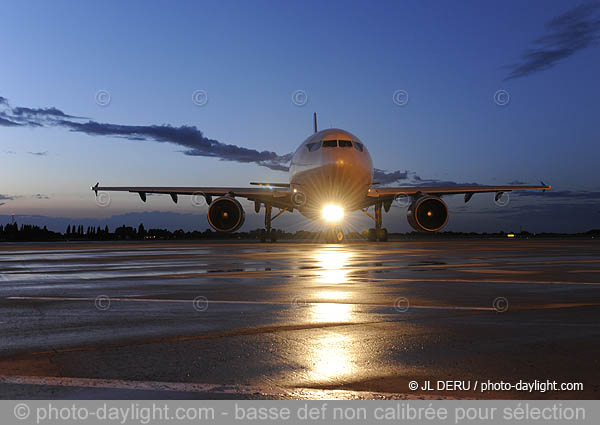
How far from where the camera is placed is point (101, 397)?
3.00m

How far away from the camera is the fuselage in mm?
25453

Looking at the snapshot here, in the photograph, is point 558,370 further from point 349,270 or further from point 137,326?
point 349,270

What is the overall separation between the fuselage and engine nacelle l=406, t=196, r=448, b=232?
2642mm

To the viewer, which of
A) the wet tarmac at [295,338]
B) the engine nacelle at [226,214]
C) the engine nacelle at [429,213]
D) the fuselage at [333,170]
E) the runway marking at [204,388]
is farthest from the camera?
the engine nacelle at [226,214]

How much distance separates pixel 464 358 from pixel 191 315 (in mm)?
3050

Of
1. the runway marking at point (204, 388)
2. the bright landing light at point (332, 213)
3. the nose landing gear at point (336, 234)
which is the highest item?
the bright landing light at point (332, 213)

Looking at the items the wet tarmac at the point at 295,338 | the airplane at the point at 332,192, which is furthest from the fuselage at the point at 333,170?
the wet tarmac at the point at 295,338

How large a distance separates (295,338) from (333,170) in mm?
20963

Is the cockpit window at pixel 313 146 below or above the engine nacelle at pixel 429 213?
above

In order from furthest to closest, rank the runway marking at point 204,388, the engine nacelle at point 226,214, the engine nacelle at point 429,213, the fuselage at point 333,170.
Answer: the engine nacelle at point 226,214, the engine nacelle at point 429,213, the fuselage at point 333,170, the runway marking at point 204,388

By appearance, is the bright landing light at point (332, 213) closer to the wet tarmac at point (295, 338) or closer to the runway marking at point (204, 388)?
the wet tarmac at point (295, 338)

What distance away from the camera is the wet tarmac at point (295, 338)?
3.25 metres

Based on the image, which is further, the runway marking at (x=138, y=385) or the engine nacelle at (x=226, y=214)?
the engine nacelle at (x=226, y=214)
